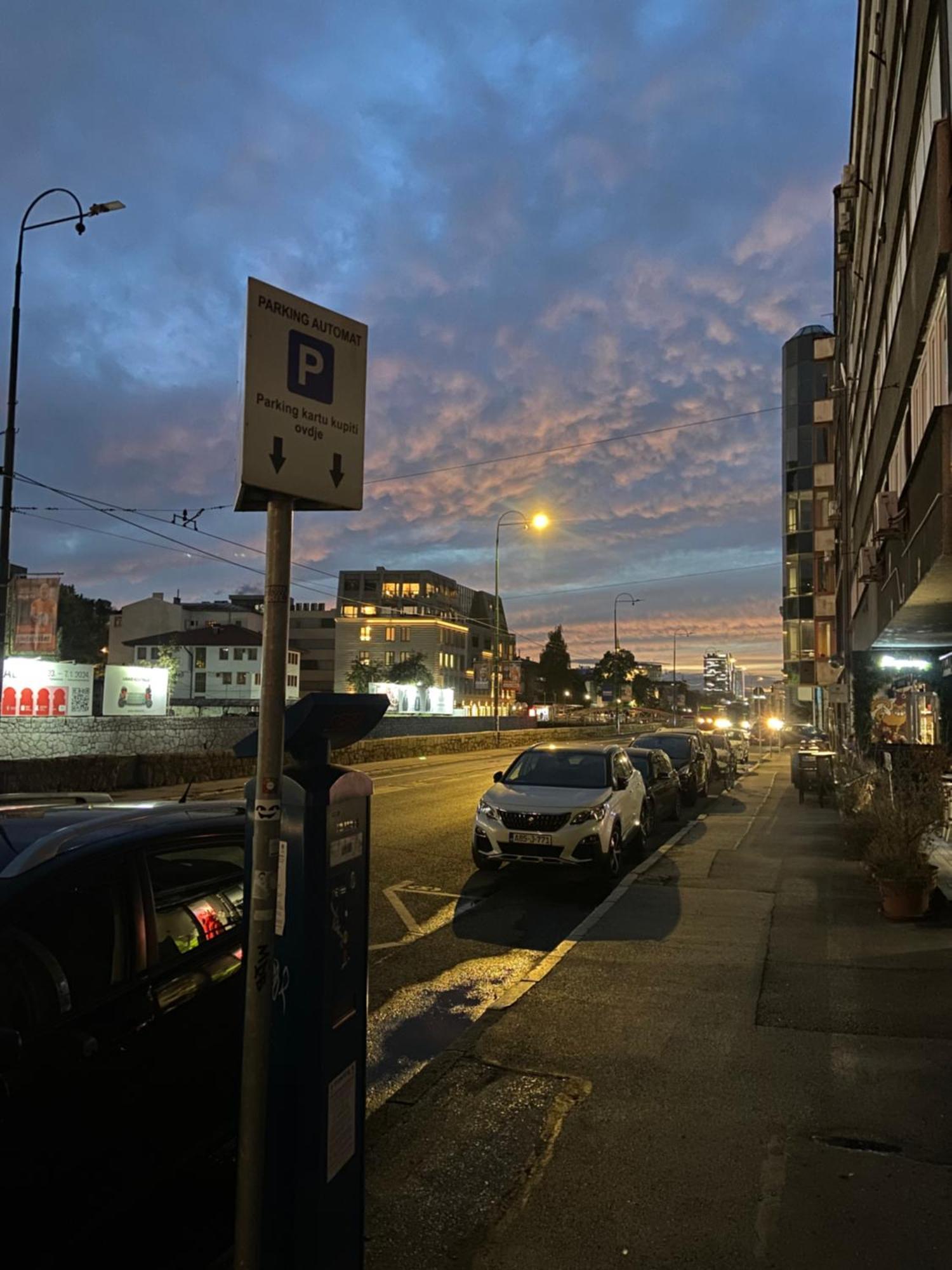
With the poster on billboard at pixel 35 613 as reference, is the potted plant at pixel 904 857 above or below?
below

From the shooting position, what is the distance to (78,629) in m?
95.7

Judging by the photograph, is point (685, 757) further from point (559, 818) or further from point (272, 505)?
point (272, 505)

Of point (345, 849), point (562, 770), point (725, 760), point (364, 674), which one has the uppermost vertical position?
point (364, 674)

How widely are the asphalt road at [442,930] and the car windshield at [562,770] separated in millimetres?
1112

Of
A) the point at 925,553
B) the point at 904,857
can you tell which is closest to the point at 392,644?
the point at 925,553

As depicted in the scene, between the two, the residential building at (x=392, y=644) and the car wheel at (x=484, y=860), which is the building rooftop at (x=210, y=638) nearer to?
the residential building at (x=392, y=644)

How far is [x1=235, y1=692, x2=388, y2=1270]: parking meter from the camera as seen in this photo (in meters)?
2.62

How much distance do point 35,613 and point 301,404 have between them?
2700cm

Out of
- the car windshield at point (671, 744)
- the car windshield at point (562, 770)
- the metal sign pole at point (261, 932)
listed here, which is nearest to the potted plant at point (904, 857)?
the car windshield at point (562, 770)

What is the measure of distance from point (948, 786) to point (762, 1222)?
9.97m

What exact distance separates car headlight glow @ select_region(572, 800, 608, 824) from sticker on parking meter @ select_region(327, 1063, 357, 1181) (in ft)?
25.3

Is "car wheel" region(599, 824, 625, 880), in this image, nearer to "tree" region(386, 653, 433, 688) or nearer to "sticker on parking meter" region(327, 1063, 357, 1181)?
"sticker on parking meter" region(327, 1063, 357, 1181)

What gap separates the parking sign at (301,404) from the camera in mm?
2414

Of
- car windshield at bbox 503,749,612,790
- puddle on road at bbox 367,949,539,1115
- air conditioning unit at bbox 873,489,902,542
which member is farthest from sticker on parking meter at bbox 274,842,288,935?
air conditioning unit at bbox 873,489,902,542
